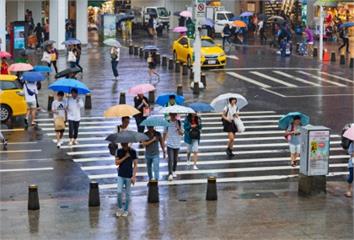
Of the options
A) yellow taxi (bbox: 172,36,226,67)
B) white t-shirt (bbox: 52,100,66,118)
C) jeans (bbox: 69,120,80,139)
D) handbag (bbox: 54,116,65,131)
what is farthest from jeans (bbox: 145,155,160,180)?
yellow taxi (bbox: 172,36,226,67)

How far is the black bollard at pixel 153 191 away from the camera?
57.7 feet

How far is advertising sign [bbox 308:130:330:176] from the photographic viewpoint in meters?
18.6

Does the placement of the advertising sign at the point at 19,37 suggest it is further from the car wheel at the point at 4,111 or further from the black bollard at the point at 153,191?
the black bollard at the point at 153,191

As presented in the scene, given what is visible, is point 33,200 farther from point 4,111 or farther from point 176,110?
point 4,111

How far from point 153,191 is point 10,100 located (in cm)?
1040

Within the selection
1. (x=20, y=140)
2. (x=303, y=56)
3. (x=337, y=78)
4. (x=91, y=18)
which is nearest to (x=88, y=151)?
(x=20, y=140)

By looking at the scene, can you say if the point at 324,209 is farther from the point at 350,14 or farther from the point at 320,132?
the point at 350,14

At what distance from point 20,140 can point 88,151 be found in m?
2.51

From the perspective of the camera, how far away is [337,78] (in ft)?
130

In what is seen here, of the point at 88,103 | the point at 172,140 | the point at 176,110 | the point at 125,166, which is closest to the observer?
the point at 125,166

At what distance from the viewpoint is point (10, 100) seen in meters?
26.7

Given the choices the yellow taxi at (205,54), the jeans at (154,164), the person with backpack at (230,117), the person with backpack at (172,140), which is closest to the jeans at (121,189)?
the jeans at (154,164)

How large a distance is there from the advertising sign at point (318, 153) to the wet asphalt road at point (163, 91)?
4.90m

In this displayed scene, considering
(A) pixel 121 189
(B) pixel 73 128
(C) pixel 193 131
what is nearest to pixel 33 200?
(A) pixel 121 189
